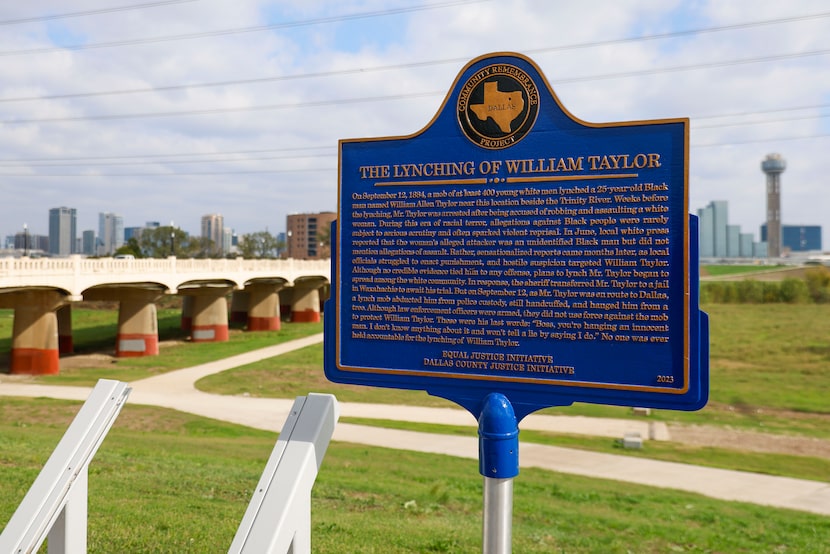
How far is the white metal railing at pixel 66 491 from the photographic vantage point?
15.6ft

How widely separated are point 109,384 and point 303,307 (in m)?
59.2

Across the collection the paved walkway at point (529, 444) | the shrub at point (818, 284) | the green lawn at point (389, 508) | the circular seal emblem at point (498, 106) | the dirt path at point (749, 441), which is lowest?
the dirt path at point (749, 441)

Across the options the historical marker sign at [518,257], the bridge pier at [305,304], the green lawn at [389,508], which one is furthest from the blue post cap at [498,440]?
the bridge pier at [305,304]

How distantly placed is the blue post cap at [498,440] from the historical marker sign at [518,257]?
0.54ft

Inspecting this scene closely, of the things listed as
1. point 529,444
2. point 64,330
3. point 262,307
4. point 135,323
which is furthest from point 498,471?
point 262,307

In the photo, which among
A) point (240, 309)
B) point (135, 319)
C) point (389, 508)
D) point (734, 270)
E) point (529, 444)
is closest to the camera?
point (389, 508)

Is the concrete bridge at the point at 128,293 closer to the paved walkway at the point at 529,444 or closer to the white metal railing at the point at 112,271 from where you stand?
the white metal railing at the point at 112,271

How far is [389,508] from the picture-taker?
1077cm

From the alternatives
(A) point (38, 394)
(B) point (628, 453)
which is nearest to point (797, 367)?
(B) point (628, 453)

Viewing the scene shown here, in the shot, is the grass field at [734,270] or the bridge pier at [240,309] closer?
the bridge pier at [240,309]

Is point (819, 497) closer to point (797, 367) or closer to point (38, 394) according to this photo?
point (797, 367)

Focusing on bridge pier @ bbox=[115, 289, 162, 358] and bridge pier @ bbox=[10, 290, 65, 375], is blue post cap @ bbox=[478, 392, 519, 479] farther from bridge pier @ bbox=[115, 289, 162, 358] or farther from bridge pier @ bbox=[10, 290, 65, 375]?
bridge pier @ bbox=[115, 289, 162, 358]

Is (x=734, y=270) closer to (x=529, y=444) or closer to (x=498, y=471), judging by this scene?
(x=529, y=444)

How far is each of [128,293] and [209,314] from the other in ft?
26.9
